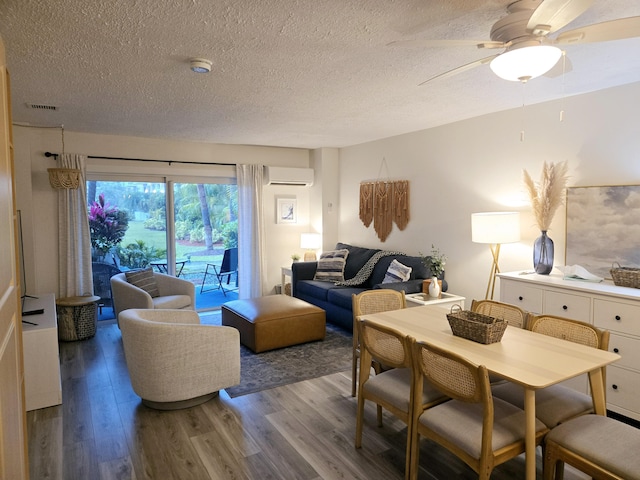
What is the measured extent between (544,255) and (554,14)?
236cm

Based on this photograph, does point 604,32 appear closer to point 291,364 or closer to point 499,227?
point 499,227

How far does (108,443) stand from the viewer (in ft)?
8.42

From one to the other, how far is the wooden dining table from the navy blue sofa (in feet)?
6.91

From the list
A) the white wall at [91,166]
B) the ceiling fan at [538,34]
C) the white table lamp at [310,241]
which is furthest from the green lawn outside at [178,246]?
the ceiling fan at [538,34]

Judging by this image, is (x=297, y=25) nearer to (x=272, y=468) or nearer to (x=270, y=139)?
(x=272, y=468)

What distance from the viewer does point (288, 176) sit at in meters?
6.30

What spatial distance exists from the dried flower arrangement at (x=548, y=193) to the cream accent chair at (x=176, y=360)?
107 inches

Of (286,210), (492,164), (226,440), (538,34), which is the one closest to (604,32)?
(538,34)

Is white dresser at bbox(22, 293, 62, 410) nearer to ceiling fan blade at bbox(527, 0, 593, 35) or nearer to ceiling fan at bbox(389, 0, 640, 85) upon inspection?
ceiling fan at bbox(389, 0, 640, 85)

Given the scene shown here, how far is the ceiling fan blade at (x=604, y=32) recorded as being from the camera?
158cm

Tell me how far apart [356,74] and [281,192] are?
3.83 metres

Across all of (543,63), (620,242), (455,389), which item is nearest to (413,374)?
(455,389)

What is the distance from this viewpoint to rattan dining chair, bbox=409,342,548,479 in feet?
5.61

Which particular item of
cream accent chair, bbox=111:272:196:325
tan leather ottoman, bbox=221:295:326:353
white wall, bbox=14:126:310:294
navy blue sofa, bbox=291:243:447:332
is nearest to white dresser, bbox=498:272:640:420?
navy blue sofa, bbox=291:243:447:332
